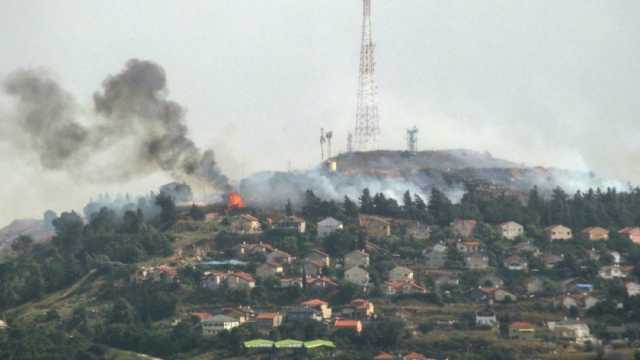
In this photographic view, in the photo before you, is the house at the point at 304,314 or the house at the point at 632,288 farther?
the house at the point at 632,288

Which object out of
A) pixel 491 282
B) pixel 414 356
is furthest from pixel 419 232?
pixel 414 356

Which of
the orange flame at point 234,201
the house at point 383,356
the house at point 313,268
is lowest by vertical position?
the house at point 383,356

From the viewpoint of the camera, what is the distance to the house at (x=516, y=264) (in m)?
146

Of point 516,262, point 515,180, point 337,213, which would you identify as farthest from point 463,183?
point 516,262

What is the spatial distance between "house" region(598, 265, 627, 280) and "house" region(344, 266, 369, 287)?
2028cm

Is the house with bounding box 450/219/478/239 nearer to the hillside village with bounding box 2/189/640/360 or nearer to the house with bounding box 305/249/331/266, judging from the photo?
the hillside village with bounding box 2/189/640/360

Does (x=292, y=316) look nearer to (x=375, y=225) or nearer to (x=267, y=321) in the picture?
(x=267, y=321)

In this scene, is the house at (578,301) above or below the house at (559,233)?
below

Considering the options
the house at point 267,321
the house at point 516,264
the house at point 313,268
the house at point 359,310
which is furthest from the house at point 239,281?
the house at point 516,264

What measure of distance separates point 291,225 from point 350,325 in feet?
116

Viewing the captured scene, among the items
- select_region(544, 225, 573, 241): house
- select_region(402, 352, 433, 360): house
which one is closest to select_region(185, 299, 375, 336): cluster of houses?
select_region(402, 352, 433, 360): house

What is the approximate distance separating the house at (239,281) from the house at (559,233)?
108 ft

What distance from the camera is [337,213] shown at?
6467 inches

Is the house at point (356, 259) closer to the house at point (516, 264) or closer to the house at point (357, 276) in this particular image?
the house at point (357, 276)
